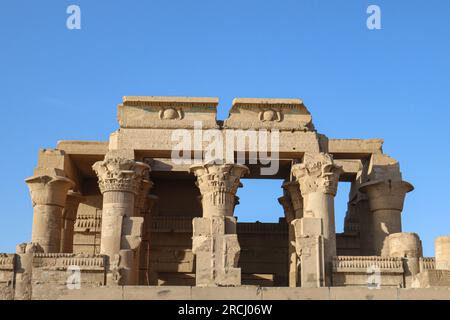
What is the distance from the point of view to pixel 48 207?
27.4 metres

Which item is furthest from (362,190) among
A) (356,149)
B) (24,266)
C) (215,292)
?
(24,266)

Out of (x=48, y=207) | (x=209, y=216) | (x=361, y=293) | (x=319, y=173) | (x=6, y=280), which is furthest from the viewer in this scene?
(x=48, y=207)

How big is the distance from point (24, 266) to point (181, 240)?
10.1 m

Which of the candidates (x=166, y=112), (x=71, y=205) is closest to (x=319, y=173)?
(x=166, y=112)

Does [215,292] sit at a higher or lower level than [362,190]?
lower

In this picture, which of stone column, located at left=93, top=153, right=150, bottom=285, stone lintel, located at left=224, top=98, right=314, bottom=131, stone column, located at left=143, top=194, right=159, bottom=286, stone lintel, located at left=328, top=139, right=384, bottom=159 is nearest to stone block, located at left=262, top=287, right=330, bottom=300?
stone column, located at left=93, top=153, right=150, bottom=285

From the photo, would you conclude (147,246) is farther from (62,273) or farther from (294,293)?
(294,293)

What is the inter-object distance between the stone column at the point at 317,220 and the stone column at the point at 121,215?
5331mm

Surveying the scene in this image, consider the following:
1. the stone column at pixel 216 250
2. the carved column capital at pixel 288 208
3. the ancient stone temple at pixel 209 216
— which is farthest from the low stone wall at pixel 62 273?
the carved column capital at pixel 288 208

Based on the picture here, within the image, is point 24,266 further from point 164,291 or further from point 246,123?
point 246,123

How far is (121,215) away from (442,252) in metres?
10.4
